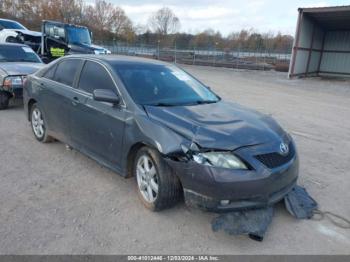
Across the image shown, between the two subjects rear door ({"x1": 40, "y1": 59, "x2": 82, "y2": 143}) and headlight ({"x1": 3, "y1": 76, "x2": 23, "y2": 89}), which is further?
headlight ({"x1": 3, "y1": 76, "x2": 23, "y2": 89})

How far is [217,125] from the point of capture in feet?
10.6

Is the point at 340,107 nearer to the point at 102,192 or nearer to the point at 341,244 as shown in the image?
the point at 341,244

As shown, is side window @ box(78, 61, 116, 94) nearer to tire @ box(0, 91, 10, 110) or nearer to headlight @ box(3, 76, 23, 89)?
headlight @ box(3, 76, 23, 89)

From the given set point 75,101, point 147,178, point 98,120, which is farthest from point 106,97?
point 147,178

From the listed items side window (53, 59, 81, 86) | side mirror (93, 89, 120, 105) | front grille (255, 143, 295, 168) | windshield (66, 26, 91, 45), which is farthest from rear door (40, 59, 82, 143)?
windshield (66, 26, 91, 45)

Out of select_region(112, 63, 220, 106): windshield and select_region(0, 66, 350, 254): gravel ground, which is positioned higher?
select_region(112, 63, 220, 106): windshield

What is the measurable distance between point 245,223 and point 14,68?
708cm

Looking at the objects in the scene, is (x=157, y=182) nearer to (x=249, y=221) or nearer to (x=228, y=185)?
(x=228, y=185)

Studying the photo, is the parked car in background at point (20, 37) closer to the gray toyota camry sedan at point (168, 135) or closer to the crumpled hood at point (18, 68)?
the crumpled hood at point (18, 68)

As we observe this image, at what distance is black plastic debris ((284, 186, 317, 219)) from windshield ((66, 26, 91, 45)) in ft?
54.4

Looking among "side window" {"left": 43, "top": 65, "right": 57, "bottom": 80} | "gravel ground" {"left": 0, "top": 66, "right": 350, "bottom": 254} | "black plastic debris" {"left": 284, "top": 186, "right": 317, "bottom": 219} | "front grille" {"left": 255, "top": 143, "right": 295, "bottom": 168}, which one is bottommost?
"gravel ground" {"left": 0, "top": 66, "right": 350, "bottom": 254}

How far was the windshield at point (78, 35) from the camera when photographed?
57.2 feet

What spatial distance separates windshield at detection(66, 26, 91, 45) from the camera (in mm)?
17422

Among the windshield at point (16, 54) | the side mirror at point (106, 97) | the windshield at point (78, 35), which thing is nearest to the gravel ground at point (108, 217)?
the side mirror at point (106, 97)
